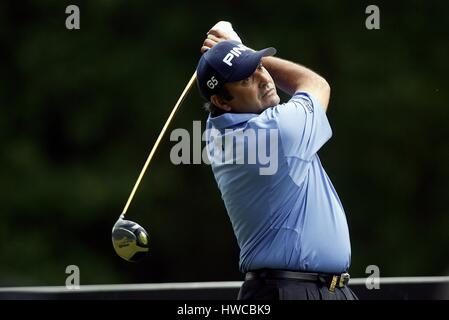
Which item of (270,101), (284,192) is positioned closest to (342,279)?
(284,192)

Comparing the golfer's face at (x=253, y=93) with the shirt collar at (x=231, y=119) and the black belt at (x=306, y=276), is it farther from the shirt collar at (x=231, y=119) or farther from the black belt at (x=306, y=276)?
the black belt at (x=306, y=276)

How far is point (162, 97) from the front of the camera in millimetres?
9609

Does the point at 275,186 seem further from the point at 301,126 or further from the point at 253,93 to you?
the point at 253,93

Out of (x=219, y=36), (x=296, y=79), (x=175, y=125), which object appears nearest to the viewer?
(x=296, y=79)

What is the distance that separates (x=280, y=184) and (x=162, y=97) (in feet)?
19.3

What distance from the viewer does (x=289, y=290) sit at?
3.78 m

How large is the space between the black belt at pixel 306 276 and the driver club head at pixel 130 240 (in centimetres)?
47

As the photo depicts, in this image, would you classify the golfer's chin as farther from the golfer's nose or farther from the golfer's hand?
the golfer's hand

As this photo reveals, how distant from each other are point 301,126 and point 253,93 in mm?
220

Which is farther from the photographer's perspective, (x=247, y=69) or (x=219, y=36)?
(x=219, y=36)

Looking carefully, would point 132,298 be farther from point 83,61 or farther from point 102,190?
point 83,61

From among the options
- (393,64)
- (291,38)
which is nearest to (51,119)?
(291,38)

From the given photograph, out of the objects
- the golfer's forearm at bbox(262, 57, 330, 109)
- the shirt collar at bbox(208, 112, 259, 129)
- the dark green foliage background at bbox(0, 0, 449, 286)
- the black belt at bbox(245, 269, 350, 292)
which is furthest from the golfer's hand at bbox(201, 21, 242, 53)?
the dark green foliage background at bbox(0, 0, 449, 286)

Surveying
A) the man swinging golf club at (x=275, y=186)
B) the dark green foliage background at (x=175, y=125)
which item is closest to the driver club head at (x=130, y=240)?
the man swinging golf club at (x=275, y=186)
